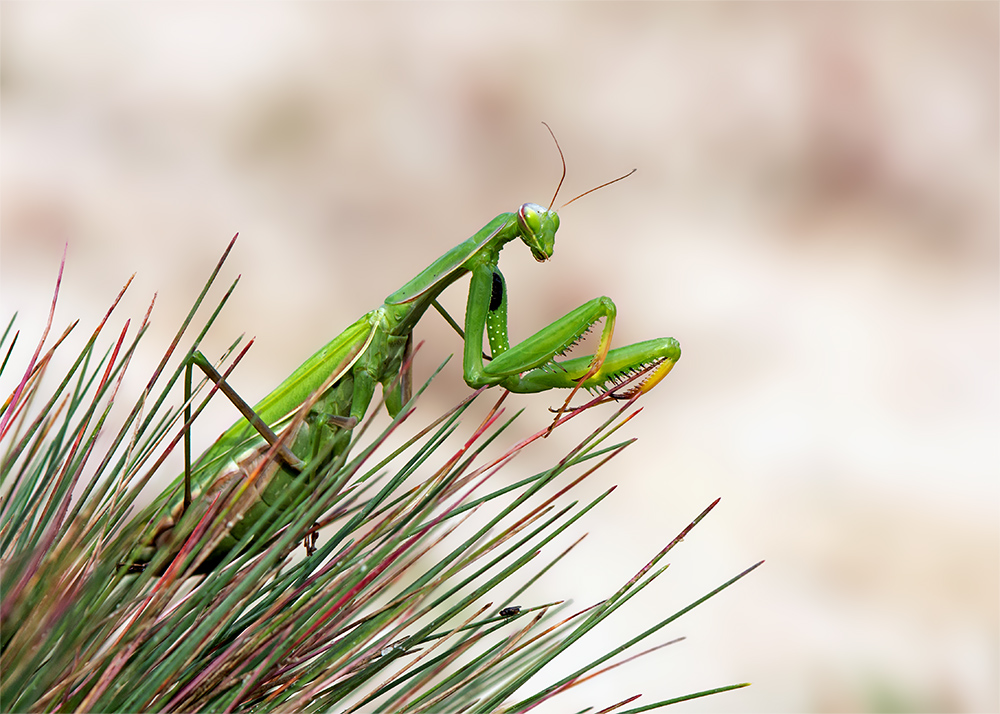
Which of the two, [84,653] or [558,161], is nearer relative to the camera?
[84,653]

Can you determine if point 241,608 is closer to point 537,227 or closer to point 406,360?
point 406,360

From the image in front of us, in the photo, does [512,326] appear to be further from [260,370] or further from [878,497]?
[878,497]

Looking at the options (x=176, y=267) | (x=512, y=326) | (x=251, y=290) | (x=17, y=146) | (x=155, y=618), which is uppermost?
(x=17, y=146)

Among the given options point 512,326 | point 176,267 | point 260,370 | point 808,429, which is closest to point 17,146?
point 176,267

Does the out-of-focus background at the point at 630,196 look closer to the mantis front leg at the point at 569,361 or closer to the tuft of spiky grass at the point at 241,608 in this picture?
the mantis front leg at the point at 569,361

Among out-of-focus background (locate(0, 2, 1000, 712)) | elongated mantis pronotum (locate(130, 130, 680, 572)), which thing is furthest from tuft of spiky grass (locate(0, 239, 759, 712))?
out-of-focus background (locate(0, 2, 1000, 712))

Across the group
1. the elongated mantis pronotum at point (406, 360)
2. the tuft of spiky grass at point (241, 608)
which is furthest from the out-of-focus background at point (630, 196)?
the tuft of spiky grass at point (241, 608)
